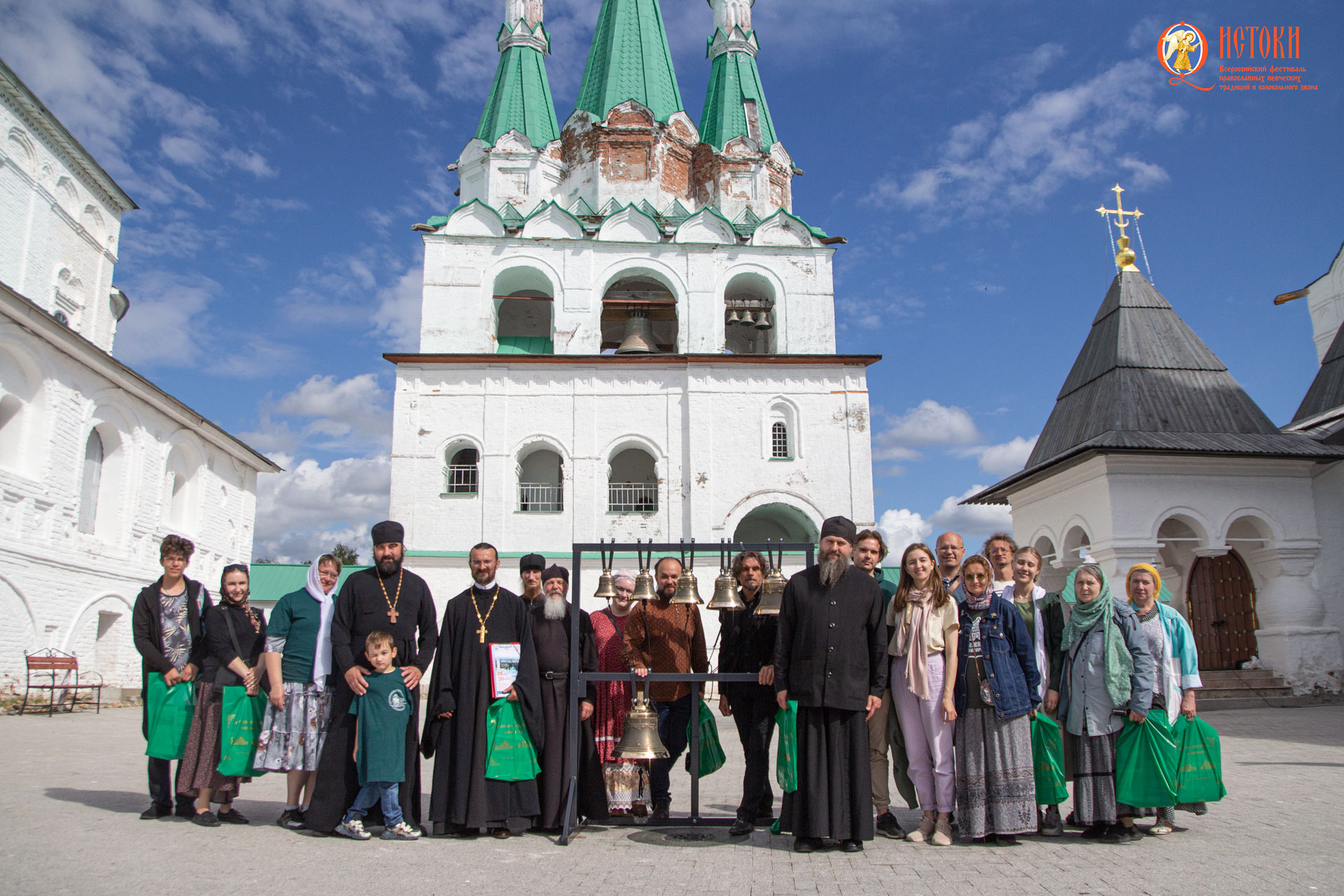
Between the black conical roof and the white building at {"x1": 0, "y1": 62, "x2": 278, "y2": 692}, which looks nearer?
the white building at {"x1": 0, "y1": 62, "x2": 278, "y2": 692}

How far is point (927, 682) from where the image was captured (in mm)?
5195

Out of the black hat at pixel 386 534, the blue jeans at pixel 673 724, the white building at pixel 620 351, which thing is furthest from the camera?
the white building at pixel 620 351

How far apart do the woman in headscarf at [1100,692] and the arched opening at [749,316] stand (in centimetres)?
1722

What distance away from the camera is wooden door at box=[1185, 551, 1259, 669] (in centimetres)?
1487

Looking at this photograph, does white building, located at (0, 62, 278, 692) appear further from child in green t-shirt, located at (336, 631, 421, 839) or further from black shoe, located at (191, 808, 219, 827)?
child in green t-shirt, located at (336, 631, 421, 839)

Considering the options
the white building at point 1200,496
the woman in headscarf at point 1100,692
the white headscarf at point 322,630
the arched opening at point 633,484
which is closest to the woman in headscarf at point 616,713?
the white headscarf at point 322,630

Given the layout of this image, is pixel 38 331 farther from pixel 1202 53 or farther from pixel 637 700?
pixel 1202 53

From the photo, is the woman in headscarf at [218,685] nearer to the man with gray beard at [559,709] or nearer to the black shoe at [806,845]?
the man with gray beard at [559,709]

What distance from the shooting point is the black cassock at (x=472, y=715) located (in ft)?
17.4

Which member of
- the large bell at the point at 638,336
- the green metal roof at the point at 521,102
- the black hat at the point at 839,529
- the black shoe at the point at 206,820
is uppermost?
the green metal roof at the point at 521,102

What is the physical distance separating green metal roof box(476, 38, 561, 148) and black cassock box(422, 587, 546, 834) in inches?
831

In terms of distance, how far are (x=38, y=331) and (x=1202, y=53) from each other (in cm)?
1763

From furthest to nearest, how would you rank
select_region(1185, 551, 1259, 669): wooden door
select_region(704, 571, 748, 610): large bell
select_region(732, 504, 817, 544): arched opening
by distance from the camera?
select_region(732, 504, 817, 544): arched opening < select_region(1185, 551, 1259, 669): wooden door < select_region(704, 571, 748, 610): large bell

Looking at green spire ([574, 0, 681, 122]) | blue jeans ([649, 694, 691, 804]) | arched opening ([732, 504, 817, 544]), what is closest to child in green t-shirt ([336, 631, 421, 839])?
blue jeans ([649, 694, 691, 804])
